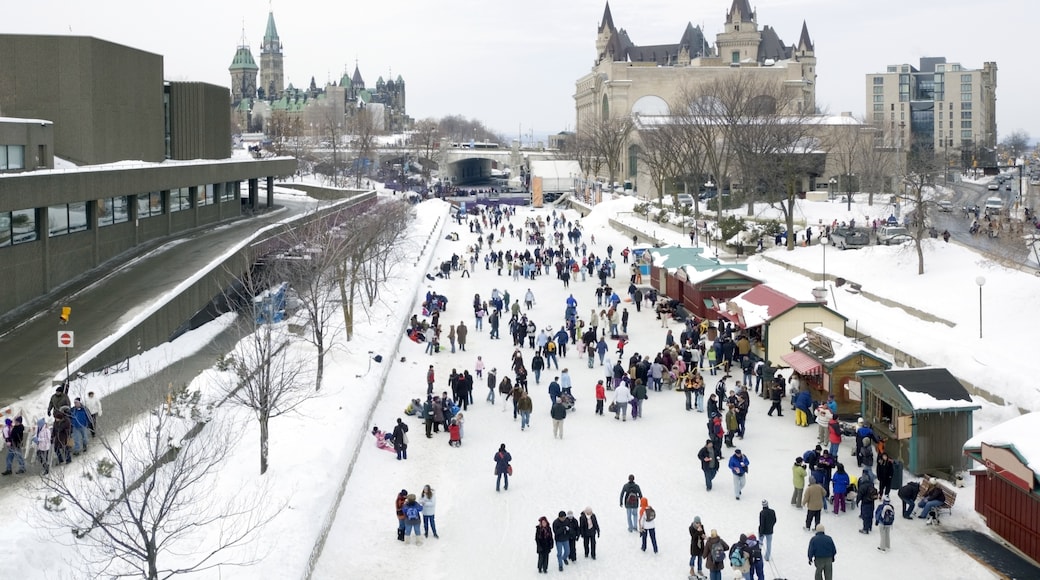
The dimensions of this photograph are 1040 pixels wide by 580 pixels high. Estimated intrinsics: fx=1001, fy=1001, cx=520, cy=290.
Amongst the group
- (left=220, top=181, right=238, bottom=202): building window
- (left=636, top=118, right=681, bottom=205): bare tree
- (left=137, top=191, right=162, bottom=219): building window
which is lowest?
(left=137, top=191, right=162, bottom=219): building window

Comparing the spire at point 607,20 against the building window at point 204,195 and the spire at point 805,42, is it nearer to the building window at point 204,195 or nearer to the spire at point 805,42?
the spire at point 805,42

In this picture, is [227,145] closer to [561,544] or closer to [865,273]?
[865,273]

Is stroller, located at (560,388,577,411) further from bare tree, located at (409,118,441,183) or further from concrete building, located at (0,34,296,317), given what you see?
bare tree, located at (409,118,441,183)

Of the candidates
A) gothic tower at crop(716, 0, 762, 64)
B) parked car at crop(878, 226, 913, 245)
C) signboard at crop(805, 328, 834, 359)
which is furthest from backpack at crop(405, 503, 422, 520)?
gothic tower at crop(716, 0, 762, 64)

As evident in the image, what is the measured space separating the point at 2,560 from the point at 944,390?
48.0 feet

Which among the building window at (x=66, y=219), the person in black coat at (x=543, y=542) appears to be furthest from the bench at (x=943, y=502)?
the building window at (x=66, y=219)

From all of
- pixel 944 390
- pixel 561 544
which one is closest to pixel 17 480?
pixel 561 544

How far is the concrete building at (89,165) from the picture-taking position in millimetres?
24469

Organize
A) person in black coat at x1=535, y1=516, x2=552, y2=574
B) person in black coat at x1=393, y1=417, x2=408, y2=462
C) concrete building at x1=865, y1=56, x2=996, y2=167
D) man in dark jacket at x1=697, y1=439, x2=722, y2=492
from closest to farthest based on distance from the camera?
person in black coat at x1=535, y1=516, x2=552, y2=574
man in dark jacket at x1=697, y1=439, x2=722, y2=492
person in black coat at x1=393, y1=417, x2=408, y2=462
concrete building at x1=865, y1=56, x2=996, y2=167

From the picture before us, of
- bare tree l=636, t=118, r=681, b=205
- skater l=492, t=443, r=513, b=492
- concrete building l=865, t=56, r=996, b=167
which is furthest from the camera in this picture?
concrete building l=865, t=56, r=996, b=167

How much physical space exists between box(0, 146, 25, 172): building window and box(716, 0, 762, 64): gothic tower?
10922 centimetres

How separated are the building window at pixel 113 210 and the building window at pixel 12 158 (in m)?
2.37

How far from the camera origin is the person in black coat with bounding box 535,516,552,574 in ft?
45.4

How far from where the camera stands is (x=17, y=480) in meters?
14.5
